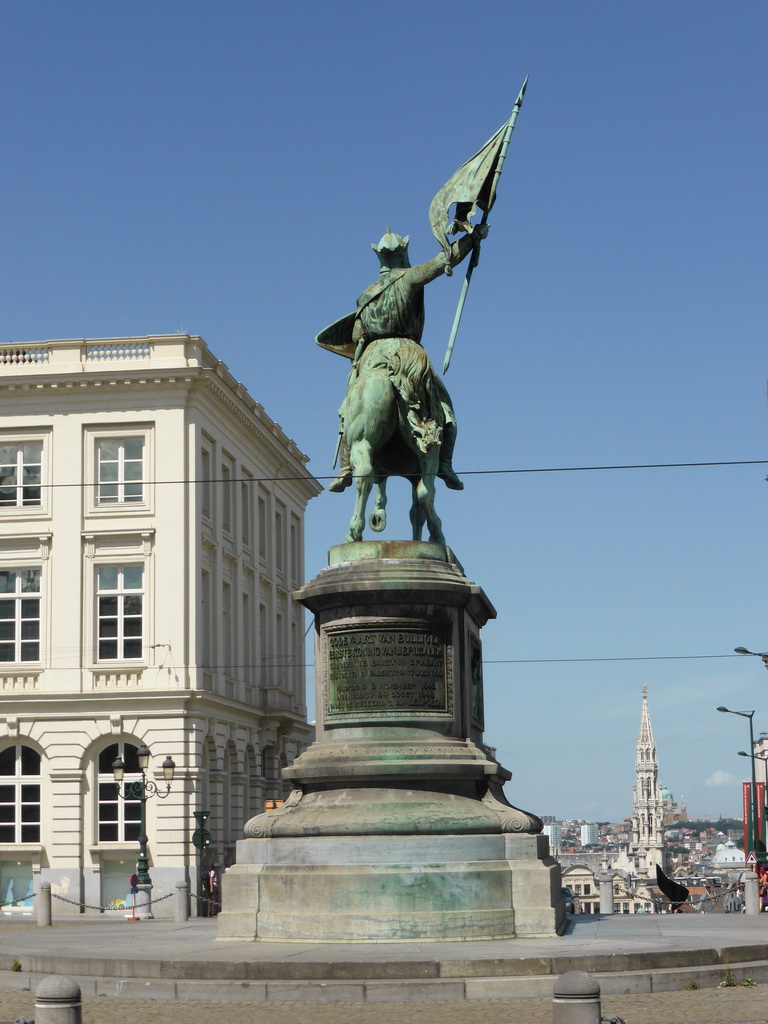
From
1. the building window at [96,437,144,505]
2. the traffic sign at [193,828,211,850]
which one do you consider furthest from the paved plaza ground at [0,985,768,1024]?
the building window at [96,437,144,505]

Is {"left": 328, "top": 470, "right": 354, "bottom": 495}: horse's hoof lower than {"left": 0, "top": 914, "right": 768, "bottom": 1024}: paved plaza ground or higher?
higher

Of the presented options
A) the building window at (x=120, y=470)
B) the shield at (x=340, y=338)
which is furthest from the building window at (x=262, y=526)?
the shield at (x=340, y=338)

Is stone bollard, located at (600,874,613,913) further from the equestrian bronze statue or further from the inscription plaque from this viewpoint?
the inscription plaque

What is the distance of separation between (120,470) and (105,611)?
4.63m

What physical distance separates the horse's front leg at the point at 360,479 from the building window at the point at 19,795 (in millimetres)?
33286

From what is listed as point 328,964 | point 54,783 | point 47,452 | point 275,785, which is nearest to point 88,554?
point 47,452

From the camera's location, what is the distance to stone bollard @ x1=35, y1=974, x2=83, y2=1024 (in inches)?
406

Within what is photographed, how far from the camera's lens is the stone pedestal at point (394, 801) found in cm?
1627

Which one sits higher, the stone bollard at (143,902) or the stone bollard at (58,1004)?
the stone bollard at (58,1004)

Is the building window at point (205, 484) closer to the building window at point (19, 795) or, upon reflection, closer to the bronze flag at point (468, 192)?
the building window at point (19, 795)

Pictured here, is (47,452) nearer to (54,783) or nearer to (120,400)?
(120,400)

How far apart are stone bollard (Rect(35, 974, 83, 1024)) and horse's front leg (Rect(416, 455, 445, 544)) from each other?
385 inches

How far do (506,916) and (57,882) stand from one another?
34640 mm

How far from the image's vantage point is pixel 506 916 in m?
16.4
